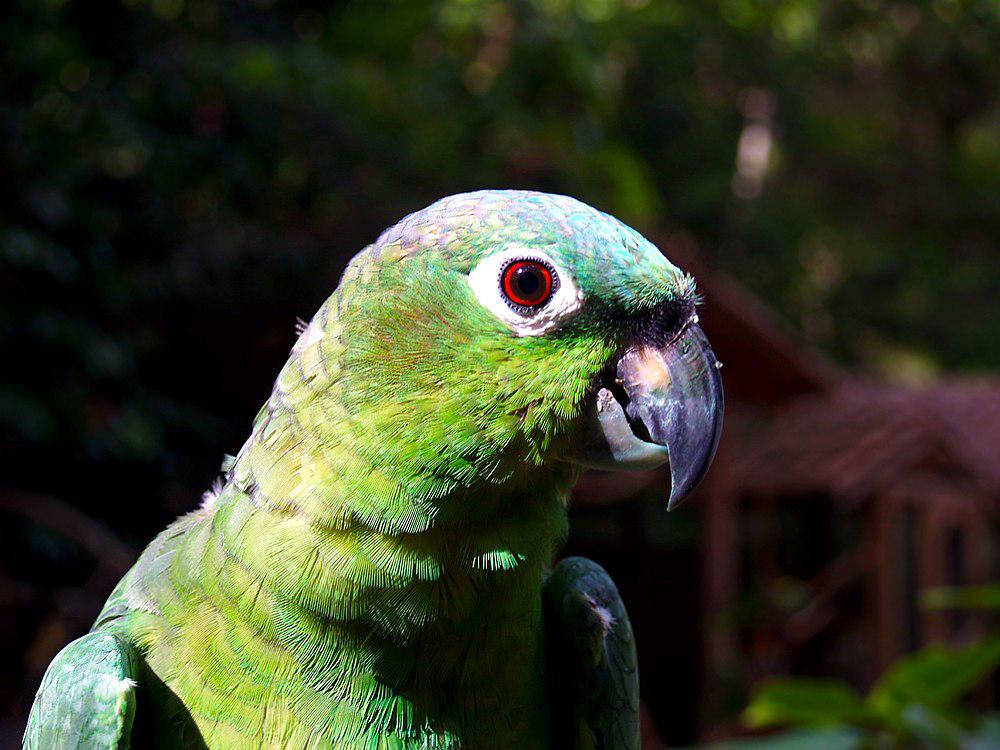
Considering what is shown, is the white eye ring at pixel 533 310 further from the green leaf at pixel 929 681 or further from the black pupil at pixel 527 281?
the green leaf at pixel 929 681

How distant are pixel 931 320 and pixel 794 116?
4256 millimetres

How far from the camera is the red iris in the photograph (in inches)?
56.9

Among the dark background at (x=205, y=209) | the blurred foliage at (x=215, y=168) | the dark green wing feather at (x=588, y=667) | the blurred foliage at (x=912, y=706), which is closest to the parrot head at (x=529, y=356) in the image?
the dark green wing feather at (x=588, y=667)

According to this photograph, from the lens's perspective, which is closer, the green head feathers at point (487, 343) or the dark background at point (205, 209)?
the green head feathers at point (487, 343)

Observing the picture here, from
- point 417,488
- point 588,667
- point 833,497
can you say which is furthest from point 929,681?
point 833,497

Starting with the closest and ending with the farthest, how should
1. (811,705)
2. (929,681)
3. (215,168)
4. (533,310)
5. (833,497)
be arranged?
(533,310) < (929,681) < (811,705) < (215,168) < (833,497)

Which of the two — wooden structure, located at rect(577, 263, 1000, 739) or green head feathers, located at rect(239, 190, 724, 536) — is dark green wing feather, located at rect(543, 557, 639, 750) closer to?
green head feathers, located at rect(239, 190, 724, 536)

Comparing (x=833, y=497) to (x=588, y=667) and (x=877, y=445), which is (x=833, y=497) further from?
(x=588, y=667)

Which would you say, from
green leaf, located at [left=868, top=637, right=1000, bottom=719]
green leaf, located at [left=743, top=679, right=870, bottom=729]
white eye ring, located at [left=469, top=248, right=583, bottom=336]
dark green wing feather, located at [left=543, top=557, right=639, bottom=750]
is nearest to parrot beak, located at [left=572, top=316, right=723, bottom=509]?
white eye ring, located at [left=469, top=248, right=583, bottom=336]

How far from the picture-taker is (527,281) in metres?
1.46

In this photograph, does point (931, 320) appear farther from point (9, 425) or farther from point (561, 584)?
point (561, 584)

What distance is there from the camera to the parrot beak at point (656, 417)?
58.5 inches

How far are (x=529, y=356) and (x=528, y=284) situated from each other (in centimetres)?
10

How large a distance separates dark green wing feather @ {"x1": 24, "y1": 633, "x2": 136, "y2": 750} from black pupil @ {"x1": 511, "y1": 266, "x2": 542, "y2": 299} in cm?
88
